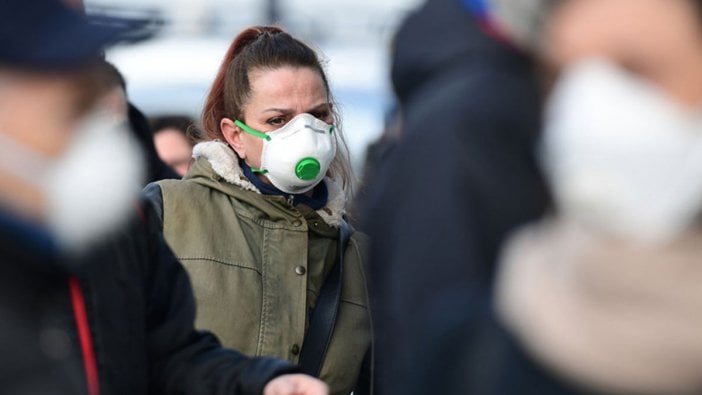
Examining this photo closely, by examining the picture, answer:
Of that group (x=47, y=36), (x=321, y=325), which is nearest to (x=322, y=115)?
(x=321, y=325)

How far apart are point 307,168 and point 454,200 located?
7.78 feet

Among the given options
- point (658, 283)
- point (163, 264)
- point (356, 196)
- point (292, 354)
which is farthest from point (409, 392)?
point (356, 196)

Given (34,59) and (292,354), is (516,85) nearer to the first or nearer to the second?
(34,59)

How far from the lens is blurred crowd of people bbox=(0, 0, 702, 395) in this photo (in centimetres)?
141

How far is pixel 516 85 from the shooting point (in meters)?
1.78

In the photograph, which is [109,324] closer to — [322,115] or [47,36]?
[47,36]

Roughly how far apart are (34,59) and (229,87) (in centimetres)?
233

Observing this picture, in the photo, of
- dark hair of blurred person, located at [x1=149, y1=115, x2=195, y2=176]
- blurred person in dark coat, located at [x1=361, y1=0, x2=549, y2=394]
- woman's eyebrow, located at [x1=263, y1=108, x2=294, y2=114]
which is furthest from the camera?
dark hair of blurred person, located at [x1=149, y1=115, x2=195, y2=176]

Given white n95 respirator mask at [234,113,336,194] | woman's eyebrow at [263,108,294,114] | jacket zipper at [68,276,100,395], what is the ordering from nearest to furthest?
jacket zipper at [68,276,100,395]
white n95 respirator mask at [234,113,336,194]
woman's eyebrow at [263,108,294,114]

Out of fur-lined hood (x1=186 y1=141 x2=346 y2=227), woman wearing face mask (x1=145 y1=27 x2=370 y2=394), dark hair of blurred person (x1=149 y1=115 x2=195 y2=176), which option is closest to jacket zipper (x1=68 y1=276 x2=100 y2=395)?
woman wearing face mask (x1=145 y1=27 x2=370 y2=394)

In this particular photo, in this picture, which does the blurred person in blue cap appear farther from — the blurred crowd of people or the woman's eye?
the woman's eye

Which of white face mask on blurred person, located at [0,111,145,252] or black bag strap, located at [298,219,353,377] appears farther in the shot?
black bag strap, located at [298,219,353,377]

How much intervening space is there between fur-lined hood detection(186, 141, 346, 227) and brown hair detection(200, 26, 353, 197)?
0.13 meters

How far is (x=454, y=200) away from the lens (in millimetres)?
1734
